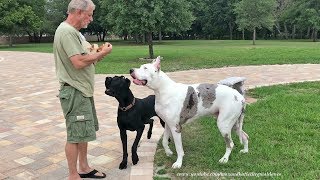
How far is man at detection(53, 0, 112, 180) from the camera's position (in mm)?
3488

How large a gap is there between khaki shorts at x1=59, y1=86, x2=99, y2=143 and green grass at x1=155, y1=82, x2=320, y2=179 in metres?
1.21

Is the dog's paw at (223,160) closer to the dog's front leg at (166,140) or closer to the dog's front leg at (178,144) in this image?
the dog's front leg at (178,144)

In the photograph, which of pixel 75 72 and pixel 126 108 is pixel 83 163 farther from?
pixel 75 72

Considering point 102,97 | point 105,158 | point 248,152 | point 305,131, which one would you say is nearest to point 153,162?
point 105,158

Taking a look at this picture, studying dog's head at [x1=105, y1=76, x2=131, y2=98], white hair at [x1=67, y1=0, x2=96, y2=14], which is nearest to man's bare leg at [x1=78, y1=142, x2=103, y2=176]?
dog's head at [x1=105, y1=76, x2=131, y2=98]

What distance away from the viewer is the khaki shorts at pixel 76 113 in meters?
3.64

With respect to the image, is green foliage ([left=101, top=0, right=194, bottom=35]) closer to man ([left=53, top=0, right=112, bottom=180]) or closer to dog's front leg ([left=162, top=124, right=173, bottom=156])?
dog's front leg ([left=162, top=124, right=173, bottom=156])

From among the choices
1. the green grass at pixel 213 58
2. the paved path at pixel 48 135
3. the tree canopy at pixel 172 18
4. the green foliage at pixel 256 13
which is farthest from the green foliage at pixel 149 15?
the green foliage at pixel 256 13

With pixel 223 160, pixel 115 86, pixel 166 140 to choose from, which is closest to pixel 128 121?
pixel 115 86

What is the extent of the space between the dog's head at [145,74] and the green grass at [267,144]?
1153 millimetres

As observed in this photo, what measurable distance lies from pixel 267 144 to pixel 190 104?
1.55 meters

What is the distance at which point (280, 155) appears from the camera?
4.68 metres

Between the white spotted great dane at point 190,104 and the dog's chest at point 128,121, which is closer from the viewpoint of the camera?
the white spotted great dane at point 190,104

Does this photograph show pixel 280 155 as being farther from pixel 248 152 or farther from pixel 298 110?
pixel 298 110
